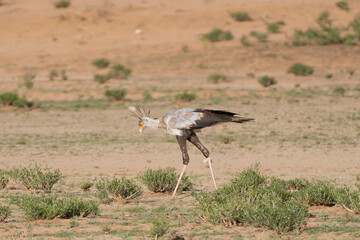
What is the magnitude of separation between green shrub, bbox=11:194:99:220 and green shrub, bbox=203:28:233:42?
104 ft

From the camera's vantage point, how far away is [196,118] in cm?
934

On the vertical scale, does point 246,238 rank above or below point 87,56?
above

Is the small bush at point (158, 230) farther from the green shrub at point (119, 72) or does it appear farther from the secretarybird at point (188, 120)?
the green shrub at point (119, 72)

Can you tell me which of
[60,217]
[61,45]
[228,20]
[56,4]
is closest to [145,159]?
[60,217]

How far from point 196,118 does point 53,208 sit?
2.32 metres

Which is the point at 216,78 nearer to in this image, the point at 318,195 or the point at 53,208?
the point at 318,195

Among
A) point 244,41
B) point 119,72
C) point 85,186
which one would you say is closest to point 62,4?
point 244,41

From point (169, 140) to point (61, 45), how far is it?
25390mm

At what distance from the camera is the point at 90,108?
23.7m

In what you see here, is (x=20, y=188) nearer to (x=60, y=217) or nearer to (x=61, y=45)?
(x=60, y=217)

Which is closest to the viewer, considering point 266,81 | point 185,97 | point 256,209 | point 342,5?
point 256,209

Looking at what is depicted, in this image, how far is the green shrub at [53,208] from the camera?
337 inches

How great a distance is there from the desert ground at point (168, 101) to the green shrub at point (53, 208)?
5.4 inches

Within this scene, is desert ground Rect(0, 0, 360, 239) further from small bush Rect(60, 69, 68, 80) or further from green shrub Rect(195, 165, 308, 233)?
small bush Rect(60, 69, 68, 80)
